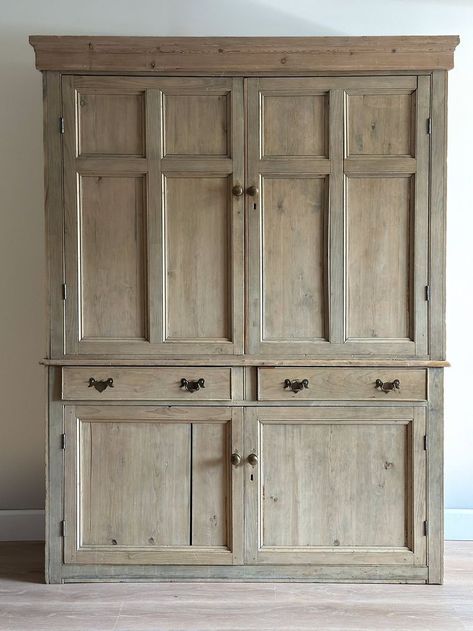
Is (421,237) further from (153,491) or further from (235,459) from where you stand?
(153,491)

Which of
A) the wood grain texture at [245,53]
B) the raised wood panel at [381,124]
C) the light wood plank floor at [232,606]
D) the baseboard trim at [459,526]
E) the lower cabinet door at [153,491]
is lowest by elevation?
the light wood plank floor at [232,606]

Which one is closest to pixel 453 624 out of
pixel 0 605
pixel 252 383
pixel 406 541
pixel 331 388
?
pixel 406 541

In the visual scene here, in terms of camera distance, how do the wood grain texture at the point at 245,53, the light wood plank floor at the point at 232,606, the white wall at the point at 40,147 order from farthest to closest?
the white wall at the point at 40,147 → the wood grain texture at the point at 245,53 → the light wood plank floor at the point at 232,606

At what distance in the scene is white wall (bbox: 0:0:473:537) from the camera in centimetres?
292

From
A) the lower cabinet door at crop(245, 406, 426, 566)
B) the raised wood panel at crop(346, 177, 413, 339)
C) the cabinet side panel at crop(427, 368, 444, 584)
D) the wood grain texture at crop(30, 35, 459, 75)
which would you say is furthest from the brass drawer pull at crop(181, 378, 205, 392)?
the wood grain texture at crop(30, 35, 459, 75)

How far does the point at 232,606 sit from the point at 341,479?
0.60 meters

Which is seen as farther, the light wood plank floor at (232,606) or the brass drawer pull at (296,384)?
the brass drawer pull at (296,384)

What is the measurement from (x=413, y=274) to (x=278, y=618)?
4.28 feet

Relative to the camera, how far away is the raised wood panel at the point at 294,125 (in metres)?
→ 2.42

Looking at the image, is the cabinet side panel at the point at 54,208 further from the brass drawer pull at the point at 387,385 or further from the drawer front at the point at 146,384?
the brass drawer pull at the point at 387,385

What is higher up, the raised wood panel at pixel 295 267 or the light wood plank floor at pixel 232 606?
the raised wood panel at pixel 295 267

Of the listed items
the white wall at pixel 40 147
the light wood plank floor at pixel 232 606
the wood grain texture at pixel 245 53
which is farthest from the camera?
the white wall at pixel 40 147

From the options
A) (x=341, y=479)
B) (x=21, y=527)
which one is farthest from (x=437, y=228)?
(x=21, y=527)

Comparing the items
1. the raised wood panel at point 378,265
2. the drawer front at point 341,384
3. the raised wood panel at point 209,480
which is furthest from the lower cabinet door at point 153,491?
the raised wood panel at point 378,265
